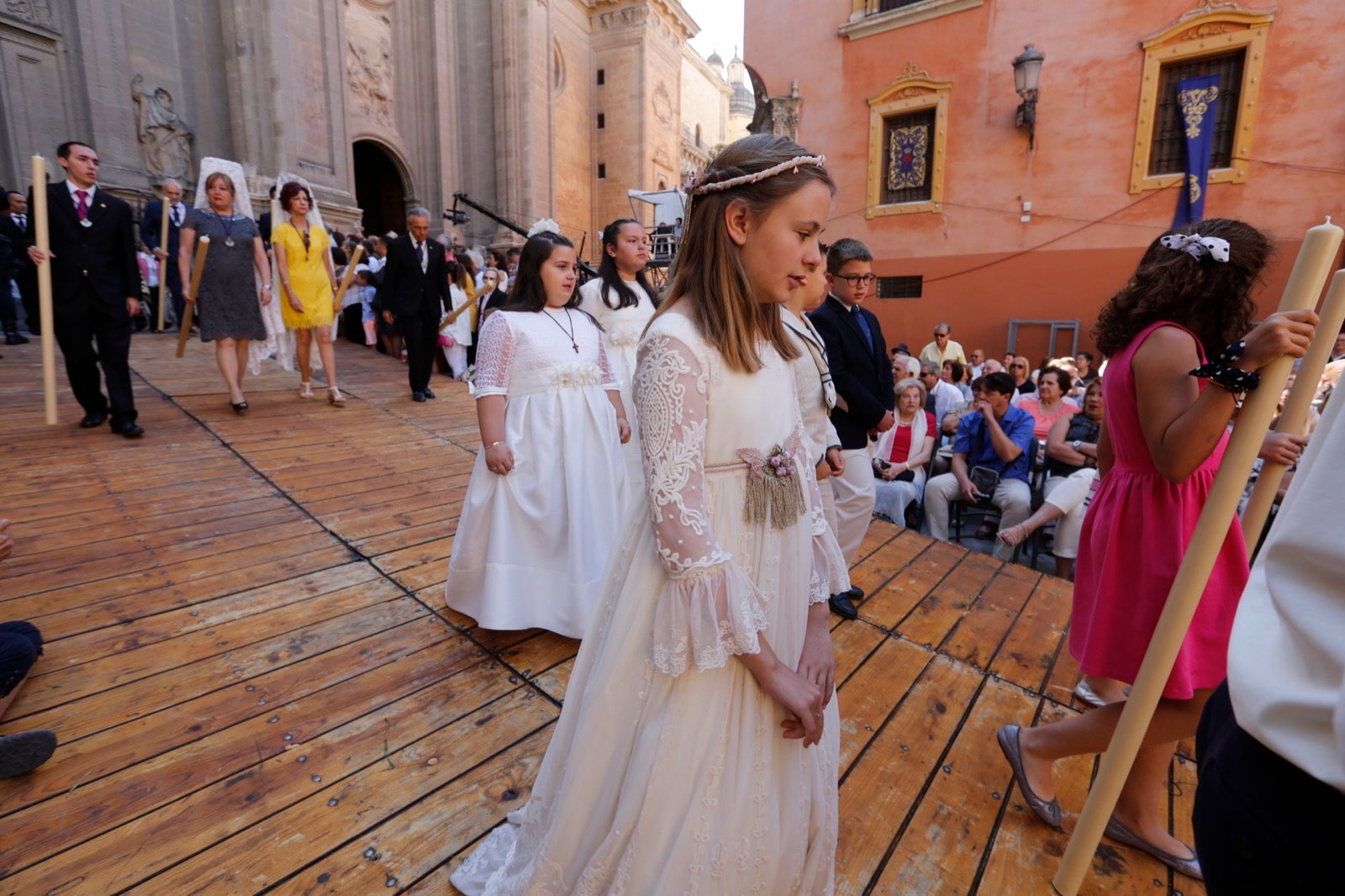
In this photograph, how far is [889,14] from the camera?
447 inches

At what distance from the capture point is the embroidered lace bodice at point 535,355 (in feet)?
8.87

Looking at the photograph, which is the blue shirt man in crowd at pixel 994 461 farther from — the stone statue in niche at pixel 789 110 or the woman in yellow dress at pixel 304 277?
the stone statue in niche at pixel 789 110

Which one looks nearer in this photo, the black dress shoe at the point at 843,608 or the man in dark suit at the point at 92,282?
the black dress shoe at the point at 843,608

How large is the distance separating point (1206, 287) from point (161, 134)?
15.0 meters

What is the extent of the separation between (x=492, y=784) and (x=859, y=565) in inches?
95.4

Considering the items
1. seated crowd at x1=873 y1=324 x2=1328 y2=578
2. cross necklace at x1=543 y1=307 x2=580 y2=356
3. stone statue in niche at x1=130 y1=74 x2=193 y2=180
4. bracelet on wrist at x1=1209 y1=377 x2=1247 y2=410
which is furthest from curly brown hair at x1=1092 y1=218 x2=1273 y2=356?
stone statue in niche at x1=130 y1=74 x2=193 y2=180

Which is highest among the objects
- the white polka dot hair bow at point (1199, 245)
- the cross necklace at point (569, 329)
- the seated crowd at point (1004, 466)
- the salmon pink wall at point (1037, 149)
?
the salmon pink wall at point (1037, 149)

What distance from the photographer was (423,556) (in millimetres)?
3410

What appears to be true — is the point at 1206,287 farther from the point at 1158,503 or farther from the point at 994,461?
the point at 994,461

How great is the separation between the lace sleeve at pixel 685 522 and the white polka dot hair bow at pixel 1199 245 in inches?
53.9

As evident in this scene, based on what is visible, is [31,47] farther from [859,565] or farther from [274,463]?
[859,565]

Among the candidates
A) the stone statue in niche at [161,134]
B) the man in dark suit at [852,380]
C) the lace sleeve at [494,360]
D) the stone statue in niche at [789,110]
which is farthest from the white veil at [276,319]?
the stone statue in niche at [789,110]

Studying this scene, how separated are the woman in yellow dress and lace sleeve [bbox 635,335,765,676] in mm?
5932

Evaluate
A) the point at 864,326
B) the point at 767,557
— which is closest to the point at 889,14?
the point at 864,326
